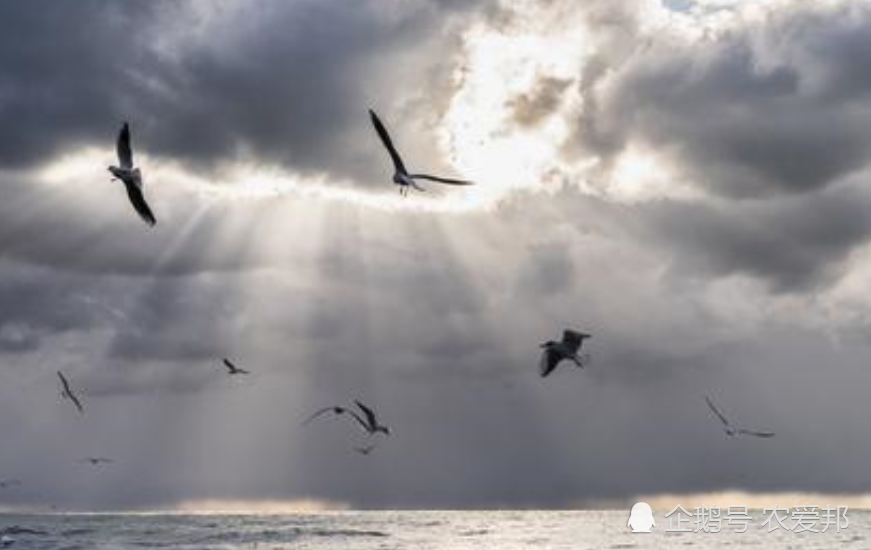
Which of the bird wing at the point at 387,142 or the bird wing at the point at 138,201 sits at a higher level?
the bird wing at the point at 387,142

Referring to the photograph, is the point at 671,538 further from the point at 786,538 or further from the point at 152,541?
the point at 152,541

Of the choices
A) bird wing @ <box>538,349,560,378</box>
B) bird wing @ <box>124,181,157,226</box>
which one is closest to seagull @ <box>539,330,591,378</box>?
bird wing @ <box>538,349,560,378</box>

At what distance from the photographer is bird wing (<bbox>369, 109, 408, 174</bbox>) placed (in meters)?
30.0

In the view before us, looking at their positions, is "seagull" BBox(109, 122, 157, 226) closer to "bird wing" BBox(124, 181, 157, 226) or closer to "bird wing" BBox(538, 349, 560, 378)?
"bird wing" BBox(124, 181, 157, 226)

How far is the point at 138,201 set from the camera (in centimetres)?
2859

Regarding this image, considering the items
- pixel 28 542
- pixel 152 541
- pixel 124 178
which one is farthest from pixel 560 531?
pixel 124 178

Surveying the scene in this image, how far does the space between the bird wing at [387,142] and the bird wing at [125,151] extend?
575 centimetres

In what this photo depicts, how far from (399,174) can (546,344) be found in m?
8.66

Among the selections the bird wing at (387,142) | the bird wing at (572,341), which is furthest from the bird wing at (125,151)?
the bird wing at (572,341)

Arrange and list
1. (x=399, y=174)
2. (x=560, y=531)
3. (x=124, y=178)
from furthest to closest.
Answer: (x=560, y=531) < (x=399, y=174) < (x=124, y=178)

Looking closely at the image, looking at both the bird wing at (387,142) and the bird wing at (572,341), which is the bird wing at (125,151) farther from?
the bird wing at (572,341)

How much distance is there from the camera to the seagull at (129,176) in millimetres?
28391

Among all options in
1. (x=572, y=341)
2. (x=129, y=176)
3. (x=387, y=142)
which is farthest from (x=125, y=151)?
(x=572, y=341)

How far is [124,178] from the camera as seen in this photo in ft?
94.8
